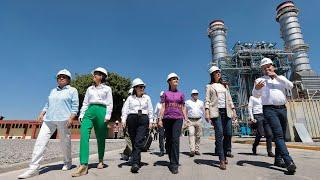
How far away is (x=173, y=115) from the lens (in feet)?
18.7

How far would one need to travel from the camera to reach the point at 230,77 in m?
64.5

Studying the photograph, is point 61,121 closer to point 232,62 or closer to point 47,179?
point 47,179

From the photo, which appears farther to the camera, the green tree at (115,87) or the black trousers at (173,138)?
the green tree at (115,87)

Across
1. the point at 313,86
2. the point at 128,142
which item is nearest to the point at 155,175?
the point at 128,142

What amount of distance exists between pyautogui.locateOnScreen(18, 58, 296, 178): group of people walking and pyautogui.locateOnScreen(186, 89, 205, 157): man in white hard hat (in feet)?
7.41

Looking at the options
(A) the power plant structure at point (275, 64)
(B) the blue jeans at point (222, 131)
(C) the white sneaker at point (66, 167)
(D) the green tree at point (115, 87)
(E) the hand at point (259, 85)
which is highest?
(A) the power plant structure at point (275, 64)

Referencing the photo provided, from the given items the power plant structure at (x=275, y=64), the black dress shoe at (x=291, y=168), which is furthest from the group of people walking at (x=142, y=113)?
the power plant structure at (x=275, y=64)

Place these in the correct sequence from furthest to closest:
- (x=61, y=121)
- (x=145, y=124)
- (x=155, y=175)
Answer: (x=145, y=124) < (x=61, y=121) < (x=155, y=175)

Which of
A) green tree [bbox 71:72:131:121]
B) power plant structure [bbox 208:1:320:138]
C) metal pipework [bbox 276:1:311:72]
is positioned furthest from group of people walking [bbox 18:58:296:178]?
metal pipework [bbox 276:1:311:72]

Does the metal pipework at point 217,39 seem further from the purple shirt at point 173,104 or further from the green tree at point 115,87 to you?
the purple shirt at point 173,104

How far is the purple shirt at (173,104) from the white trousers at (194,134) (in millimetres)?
2735

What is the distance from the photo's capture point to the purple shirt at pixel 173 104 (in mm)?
5730

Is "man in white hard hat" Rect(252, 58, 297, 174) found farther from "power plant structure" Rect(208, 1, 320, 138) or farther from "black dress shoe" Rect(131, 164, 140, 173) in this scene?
"power plant structure" Rect(208, 1, 320, 138)

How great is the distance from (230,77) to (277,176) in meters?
61.6
